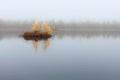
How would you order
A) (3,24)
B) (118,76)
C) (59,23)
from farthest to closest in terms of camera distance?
(3,24)
(59,23)
(118,76)

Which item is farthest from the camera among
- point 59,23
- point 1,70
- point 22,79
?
point 59,23

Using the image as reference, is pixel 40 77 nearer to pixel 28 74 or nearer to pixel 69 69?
pixel 28 74

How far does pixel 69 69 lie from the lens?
64.9 ft

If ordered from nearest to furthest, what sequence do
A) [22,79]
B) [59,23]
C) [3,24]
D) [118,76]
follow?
[22,79] < [118,76] < [59,23] < [3,24]

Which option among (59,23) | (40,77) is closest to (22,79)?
(40,77)

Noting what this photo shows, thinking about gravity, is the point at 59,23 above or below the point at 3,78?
above

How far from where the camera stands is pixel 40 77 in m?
16.8

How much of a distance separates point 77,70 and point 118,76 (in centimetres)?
385

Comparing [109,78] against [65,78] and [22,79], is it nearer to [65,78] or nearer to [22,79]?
[65,78]

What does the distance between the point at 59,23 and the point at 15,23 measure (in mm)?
43057

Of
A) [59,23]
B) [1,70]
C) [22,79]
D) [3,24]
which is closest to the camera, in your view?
[22,79]

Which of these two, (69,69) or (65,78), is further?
(69,69)

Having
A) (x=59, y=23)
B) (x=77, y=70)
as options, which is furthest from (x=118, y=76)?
(x=59, y=23)

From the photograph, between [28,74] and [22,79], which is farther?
[28,74]
